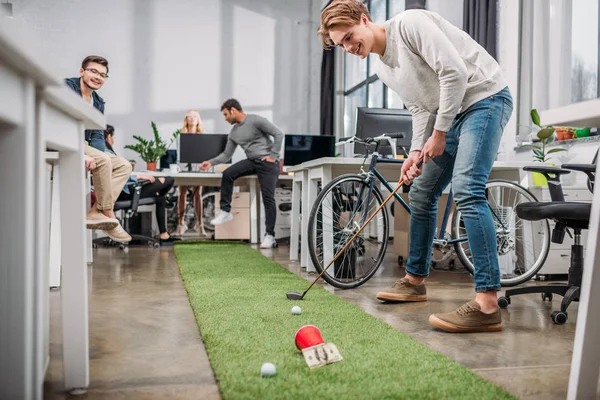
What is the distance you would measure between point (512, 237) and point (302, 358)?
199 cm

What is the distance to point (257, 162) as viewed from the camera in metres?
5.03

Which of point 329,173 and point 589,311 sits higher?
point 329,173

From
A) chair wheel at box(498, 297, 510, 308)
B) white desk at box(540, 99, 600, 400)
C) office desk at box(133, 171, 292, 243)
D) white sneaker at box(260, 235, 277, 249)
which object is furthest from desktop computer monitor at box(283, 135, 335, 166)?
white desk at box(540, 99, 600, 400)

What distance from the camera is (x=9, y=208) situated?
80 cm

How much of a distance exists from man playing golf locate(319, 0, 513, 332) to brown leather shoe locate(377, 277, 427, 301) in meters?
0.43

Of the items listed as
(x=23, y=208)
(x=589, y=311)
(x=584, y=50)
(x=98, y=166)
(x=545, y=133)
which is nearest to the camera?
(x=23, y=208)

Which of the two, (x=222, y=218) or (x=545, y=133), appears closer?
(x=545, y=133)

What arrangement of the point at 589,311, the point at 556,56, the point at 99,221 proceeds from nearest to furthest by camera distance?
the point at 589,311 → the point at 99,221 → the point at 556,56

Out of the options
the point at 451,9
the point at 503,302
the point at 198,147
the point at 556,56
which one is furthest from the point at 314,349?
the point at 451,9

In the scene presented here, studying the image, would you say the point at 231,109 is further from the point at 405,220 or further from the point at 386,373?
the point at 386,373

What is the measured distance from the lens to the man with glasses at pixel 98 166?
3189 millimetres

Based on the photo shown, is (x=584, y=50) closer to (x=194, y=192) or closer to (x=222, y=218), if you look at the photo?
(x=222, y=218)

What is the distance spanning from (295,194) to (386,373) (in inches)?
105

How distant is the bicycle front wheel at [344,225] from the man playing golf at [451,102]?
63 cm
